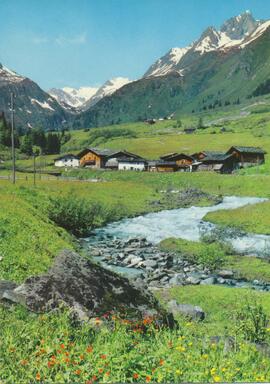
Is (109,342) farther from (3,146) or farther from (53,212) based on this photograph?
A: (3,146)

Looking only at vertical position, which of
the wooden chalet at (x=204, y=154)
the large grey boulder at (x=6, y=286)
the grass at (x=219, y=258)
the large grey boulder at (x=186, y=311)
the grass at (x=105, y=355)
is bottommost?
the grass at (x=219, y=258)

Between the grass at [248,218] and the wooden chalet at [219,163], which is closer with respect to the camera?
the grass at [248,218]

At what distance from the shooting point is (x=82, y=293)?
12641 mm

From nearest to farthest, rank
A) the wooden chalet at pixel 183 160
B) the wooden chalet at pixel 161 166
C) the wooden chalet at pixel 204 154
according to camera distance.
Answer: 1. the wooden chalet at pixel 204 154
2. the wooden chalet at pixel 161 166
3. the wooden chalet at pixel 183 160

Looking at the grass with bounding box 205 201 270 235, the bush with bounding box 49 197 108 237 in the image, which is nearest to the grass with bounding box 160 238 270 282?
the bush with bounding box 49 197 108 237

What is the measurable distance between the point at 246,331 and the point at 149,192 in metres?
69.0

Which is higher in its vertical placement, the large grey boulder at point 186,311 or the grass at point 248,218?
the large grey boulder at point 186,311

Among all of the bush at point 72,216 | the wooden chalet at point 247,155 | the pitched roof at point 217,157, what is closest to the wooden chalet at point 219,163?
the pitched roof at point 217,157

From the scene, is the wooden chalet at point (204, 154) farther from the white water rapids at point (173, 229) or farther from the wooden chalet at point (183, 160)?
the white water rapids at point (173, 229)

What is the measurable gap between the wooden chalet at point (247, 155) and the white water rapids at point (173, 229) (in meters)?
73.4

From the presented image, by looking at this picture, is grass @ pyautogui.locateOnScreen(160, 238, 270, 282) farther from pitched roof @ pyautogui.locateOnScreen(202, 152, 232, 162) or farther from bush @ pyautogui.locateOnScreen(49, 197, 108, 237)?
pitched roof @ pyautogui.locateOnScreen(202, 152, 232, 162)

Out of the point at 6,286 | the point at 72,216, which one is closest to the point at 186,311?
the point at 6,286

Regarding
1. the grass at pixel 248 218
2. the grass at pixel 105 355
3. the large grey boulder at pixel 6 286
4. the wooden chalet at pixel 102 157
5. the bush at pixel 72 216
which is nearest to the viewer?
the grass at pixel 105 355

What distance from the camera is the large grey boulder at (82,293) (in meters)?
12.1
